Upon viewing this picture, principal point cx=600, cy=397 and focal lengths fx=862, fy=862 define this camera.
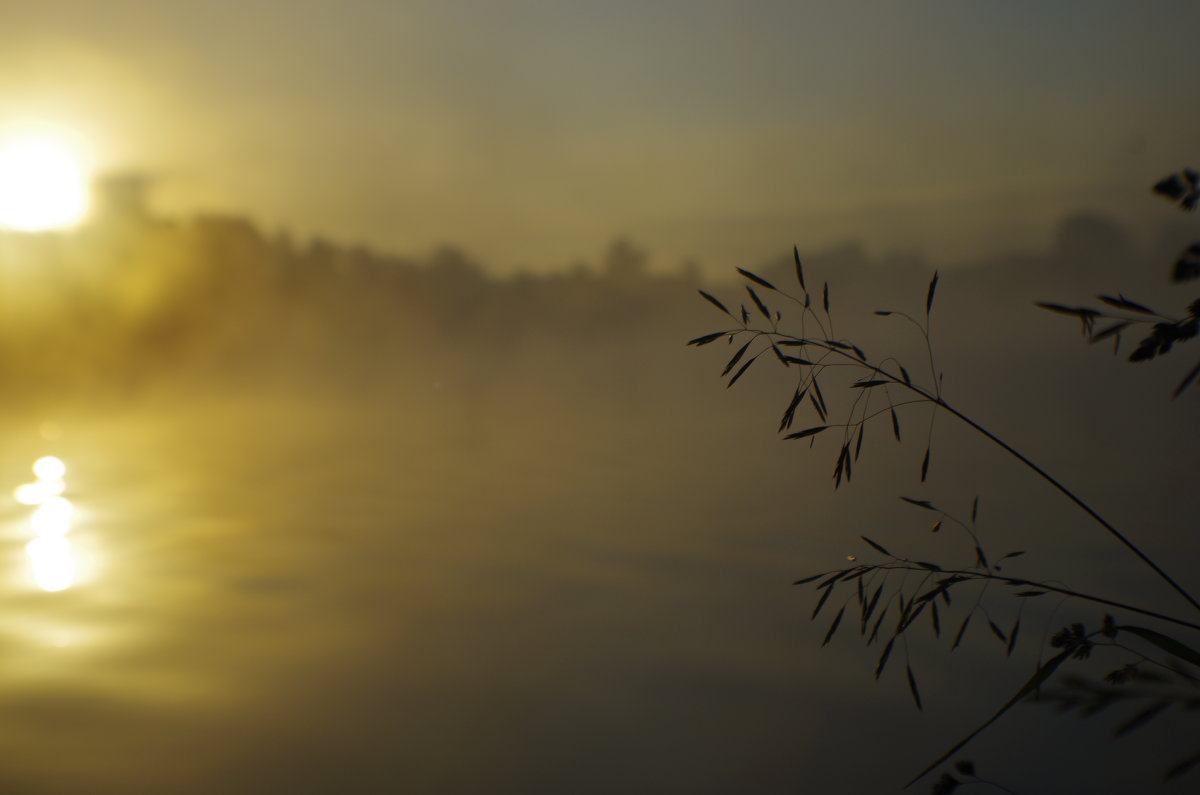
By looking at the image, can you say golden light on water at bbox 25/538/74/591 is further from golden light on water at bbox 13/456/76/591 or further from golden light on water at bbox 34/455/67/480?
golden light on water at bbox 34/455/67/480

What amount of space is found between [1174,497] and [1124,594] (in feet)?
2.80

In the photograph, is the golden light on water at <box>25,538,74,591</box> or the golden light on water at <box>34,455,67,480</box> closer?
the golden light on water at <box>25,538,74,591</box>

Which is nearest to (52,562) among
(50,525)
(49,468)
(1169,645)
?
(50,525)

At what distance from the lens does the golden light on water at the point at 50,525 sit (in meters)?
3.01

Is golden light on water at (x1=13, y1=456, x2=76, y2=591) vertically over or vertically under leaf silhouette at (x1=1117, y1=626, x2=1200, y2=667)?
over

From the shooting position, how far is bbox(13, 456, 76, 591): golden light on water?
3.01 metres

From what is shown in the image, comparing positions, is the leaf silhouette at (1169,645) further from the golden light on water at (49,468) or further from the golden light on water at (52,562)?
the golden light on water at (49,468)

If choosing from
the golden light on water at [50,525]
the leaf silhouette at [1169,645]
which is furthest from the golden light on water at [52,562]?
the leaf silhouette at [1169,645]

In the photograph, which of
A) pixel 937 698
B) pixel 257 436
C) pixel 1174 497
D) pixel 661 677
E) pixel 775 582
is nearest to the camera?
pixel 937 698

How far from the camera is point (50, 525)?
11.6ft

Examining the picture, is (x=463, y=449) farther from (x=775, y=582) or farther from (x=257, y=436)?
(x=775, y=582)

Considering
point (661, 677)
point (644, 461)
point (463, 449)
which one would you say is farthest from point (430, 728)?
point (463, 449)

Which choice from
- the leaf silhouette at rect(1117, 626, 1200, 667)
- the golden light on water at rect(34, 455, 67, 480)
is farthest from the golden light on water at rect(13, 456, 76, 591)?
the leaf silhouette at rect(1117, 626, 1200, 667)

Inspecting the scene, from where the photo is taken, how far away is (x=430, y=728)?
2.02m
